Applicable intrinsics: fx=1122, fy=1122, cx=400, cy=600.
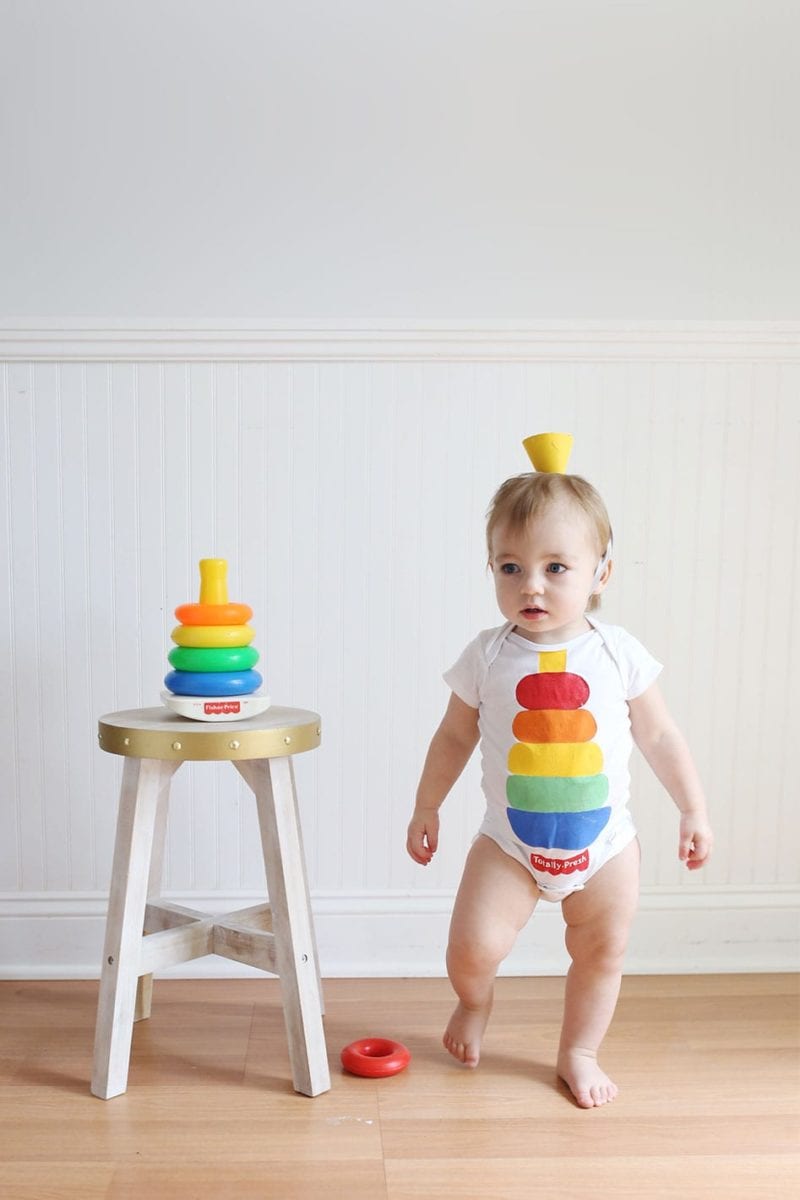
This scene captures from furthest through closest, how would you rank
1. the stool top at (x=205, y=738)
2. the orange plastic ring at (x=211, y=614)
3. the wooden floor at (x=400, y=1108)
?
1. the orange plastic ring at (x=211, y=614)
2. the stool top at (x=205, y=738)
3. the wooden floor at (x=400, y=1108)

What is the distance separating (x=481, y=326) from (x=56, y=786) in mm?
883

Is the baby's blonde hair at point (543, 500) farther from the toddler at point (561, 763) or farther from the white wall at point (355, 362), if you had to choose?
the white wall at point (355, 362)

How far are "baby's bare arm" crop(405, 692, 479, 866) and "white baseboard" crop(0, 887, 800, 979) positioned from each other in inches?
12.6

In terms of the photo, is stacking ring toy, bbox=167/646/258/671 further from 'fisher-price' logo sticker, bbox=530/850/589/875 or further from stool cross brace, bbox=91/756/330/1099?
'fisher-price' logo sticker, bbox=530/850/589/875

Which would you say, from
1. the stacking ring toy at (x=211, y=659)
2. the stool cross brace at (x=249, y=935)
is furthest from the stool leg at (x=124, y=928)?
the stacking ring toy at (x=211, y=659)

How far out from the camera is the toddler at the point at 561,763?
122cm

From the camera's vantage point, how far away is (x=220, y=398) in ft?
5.14

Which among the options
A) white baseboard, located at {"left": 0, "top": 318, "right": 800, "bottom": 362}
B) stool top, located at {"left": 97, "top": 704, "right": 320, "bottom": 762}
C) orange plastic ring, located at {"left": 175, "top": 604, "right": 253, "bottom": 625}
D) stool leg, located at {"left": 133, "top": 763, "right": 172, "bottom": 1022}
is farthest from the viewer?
white baseboard, located at {"left": 0, "top": 318, "right": 800, "bottom": 362}

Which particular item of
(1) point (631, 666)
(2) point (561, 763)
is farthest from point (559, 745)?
(1) point (631, 666)

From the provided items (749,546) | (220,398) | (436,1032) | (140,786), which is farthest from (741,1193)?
(220,398)

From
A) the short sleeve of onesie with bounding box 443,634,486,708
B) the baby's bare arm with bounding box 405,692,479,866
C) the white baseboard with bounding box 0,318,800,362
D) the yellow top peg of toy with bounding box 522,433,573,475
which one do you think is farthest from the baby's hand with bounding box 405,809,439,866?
the white baseboard with bounding box 0,318,800,362

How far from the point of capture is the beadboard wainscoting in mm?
1564

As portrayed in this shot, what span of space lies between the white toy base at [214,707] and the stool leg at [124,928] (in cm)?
7

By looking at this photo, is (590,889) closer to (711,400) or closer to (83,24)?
(711,400)
